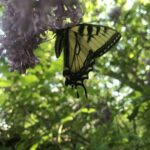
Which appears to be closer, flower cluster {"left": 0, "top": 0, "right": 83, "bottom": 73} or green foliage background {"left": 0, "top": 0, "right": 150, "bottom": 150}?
flower cluster {"left": 0, "top": 0, "right": 83, "bottom": 73}

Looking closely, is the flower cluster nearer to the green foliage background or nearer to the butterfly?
the butterfly

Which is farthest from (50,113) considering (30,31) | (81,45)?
(30,31)

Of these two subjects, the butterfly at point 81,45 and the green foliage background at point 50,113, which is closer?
the butterfly at point 81,45

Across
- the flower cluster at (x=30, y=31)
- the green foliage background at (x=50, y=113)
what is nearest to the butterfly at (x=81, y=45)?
the flower cluster at (x=30, y=31)

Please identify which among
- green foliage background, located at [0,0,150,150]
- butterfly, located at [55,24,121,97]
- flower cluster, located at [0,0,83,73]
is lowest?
flower cluster, located at [0,0,83,73]

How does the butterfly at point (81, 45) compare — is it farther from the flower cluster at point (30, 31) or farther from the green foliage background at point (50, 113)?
the green foliage background at point (50, 113)

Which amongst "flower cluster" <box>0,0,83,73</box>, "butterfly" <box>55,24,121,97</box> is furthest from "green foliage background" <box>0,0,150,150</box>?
"flower cluster" <box>0,0,83,73</box>

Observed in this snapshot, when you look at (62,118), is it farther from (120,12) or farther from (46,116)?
(120,12)

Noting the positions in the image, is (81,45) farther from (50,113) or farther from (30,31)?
(50,113)
